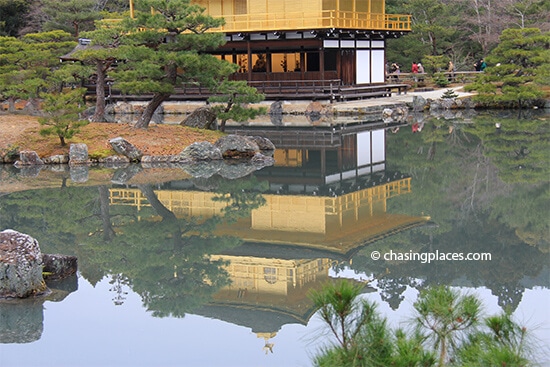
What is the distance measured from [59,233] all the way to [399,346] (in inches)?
271

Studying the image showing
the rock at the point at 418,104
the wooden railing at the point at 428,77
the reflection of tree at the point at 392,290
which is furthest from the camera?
the wooden railing at the point at 428,77

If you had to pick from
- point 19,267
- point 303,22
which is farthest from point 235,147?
point 303,22

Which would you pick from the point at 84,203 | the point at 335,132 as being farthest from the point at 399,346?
the point at 335,132

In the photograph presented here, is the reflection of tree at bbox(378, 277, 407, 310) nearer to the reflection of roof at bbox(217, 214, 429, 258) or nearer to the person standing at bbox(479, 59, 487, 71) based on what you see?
the reflection of roof at bbox(217, 214, 429, 258)

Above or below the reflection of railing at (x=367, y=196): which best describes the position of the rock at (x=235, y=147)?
above

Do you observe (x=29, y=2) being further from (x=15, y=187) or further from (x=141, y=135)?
(x=15, y=187)

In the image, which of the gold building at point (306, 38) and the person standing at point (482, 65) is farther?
the person standing at point (482, 65)

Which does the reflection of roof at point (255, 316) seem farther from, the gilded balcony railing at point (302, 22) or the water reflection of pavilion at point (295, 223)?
the gilded balcony railing at point (302, 22)

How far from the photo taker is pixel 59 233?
960 centimetres

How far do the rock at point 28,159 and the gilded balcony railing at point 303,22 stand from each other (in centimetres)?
1283

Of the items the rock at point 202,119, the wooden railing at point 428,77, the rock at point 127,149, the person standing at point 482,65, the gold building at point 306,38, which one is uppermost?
the gold building at point 306,38

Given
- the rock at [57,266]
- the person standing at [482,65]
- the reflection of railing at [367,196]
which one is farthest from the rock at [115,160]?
the person standing at [482,65]

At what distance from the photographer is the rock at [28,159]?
15.5 metres

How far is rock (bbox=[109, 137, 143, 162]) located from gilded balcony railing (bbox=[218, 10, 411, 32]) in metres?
11.7
